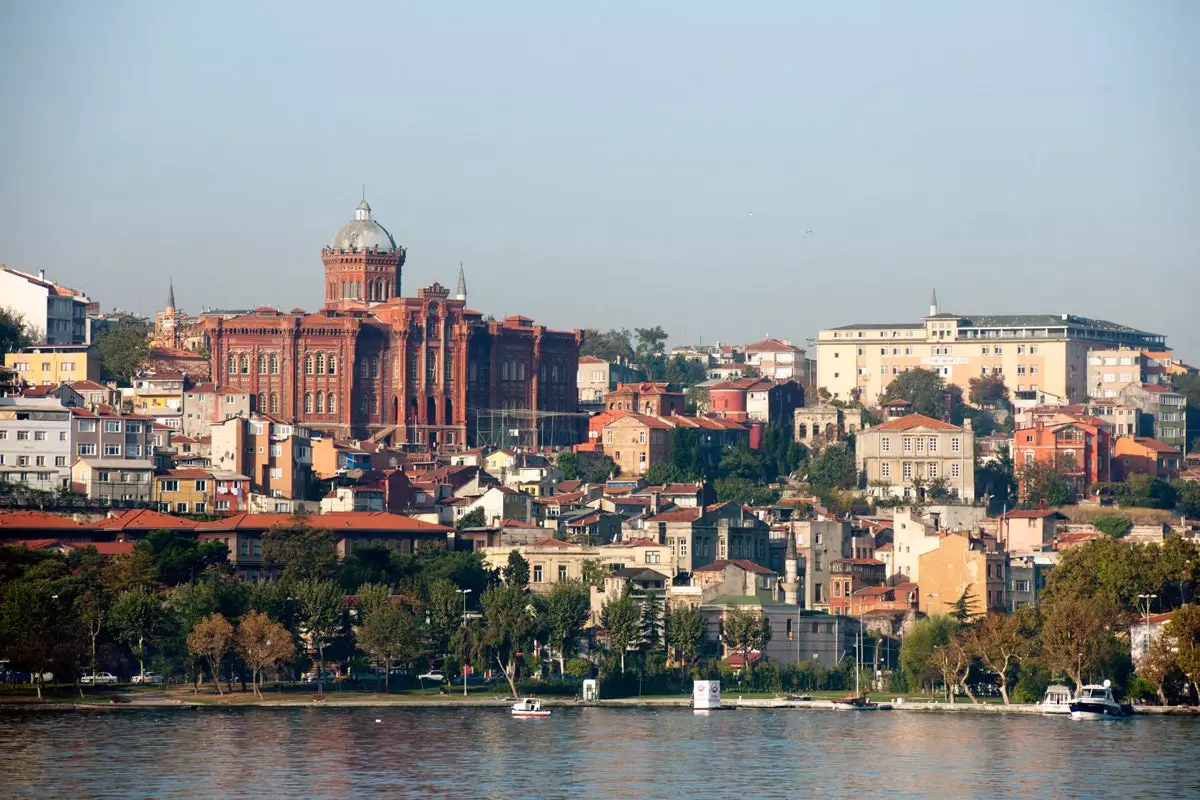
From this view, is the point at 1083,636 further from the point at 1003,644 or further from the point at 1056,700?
the point at 1056,700

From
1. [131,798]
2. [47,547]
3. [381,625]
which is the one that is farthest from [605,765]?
[47,547]

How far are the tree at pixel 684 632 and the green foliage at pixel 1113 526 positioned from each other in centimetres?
2979

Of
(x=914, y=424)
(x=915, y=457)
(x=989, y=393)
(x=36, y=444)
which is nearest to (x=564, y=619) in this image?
(x=36, y=444)

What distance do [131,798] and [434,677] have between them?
28.4 metres

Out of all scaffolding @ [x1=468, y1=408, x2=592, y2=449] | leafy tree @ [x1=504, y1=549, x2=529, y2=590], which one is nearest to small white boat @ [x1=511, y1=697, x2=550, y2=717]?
leafy tree @ [x1=504, y1=549, x2=529, y2=590]

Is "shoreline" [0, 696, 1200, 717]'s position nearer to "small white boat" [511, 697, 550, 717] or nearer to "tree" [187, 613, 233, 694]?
"tree" [187, 613, 233, 694]

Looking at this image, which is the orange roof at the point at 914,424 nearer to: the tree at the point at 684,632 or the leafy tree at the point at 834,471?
the leafy tree at the point at 834,471

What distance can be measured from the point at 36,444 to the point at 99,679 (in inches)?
976

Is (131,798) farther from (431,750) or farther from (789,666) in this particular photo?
(789,666)

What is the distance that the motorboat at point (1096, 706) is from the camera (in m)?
82.2

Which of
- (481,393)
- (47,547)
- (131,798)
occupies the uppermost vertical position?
(481,393)

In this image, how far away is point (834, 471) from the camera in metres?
131

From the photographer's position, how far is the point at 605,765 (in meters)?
67.9

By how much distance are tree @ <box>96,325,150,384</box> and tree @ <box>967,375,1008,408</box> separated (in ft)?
160
